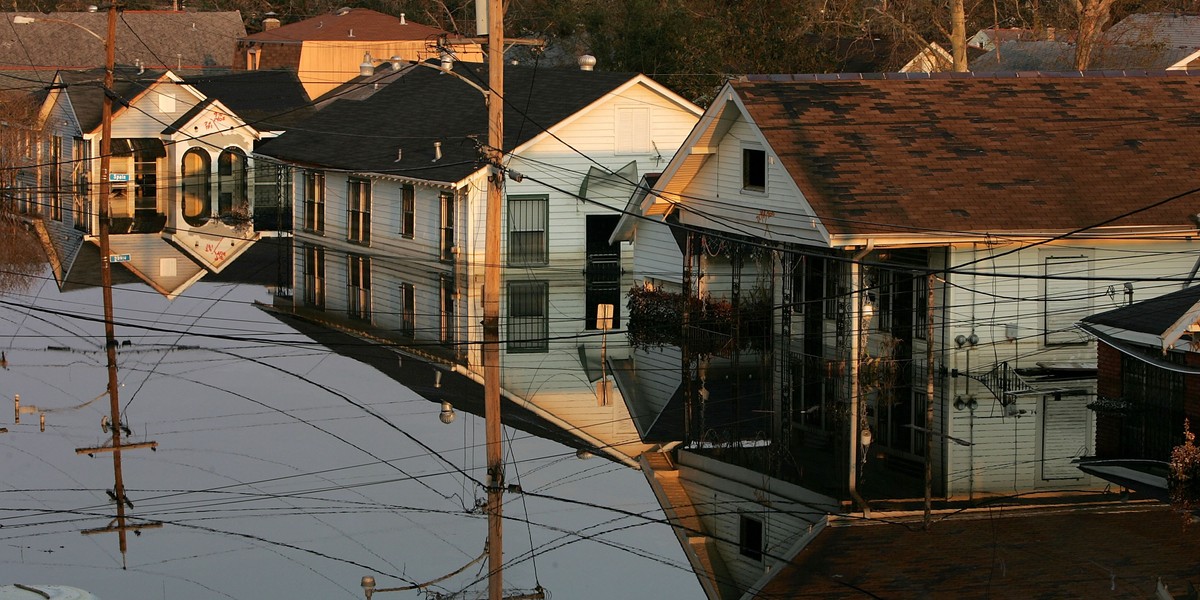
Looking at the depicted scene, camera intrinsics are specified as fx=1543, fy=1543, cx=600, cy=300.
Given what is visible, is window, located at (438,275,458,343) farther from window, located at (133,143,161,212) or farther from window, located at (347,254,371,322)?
window, located at (133,143,161,212)

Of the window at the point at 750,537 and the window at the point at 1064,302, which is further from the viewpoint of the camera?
the window at the point at 1064,302

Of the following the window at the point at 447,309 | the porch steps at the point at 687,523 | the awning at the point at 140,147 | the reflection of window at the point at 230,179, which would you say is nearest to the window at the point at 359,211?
the window at the point at 447,309

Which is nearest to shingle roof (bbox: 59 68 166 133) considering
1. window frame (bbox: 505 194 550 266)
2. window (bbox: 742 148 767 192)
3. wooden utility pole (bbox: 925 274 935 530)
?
window frame (bbox: 505 194 550 266)

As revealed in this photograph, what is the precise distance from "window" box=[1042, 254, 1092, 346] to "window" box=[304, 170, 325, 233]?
26.5 m

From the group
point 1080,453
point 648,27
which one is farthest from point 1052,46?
point 1080,453

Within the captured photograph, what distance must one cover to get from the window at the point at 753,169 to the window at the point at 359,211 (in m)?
17.7

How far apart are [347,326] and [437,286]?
4132mm

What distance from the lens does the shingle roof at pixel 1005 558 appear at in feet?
50.7

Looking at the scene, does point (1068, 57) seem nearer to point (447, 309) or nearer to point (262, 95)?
point (262, 95)

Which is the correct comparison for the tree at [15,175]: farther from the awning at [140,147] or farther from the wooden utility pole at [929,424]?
the wooden utility pole at [929,424]

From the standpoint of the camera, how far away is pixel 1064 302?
28312mm

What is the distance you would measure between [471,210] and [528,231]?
2001 mm

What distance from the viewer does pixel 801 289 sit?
31.2 meters

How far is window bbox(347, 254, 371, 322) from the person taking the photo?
3517cm
